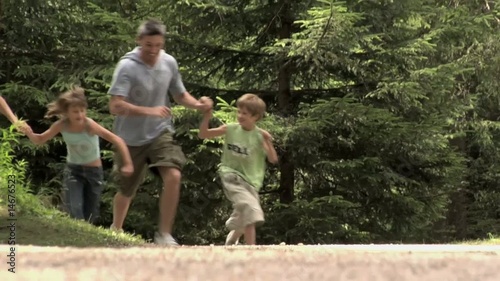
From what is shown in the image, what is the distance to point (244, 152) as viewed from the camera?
6.28 meters

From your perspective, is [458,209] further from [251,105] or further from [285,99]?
[251,105]

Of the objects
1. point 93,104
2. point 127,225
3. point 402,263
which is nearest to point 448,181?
point 127,225

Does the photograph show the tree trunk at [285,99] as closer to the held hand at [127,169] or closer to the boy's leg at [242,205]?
the boy's leg at [242,205]

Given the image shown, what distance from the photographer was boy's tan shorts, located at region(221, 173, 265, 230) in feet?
20.1

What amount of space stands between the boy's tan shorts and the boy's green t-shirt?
64 mm

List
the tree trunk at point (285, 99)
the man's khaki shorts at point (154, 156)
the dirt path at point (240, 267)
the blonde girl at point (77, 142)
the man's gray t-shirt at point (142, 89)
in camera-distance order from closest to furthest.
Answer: the dirt path at point (240, 267), the man's gray t-shirt at point (142, 89), the man's khaki shorts at point (154, 156), the blonde girl at point (77, 142), the tree trunk at point (285, 99)

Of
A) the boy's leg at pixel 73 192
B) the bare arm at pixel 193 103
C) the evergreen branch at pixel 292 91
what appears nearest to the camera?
the bare arm at pixel 193 103

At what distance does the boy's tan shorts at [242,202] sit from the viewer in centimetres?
613

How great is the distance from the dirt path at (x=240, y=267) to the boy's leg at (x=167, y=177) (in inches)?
77.3

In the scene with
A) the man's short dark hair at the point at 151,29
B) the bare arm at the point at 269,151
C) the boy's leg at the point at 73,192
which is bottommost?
the boy's leg at the point at 73,192

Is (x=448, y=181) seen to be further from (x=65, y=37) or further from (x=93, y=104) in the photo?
(x=65, y=37)

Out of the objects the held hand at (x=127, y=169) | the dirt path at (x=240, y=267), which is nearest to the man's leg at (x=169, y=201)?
the held hand at (x=127, y=169)

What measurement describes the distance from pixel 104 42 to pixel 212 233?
4224 mm

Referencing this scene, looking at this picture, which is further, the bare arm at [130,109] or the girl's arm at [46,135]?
the girl's arm at [46,135]
